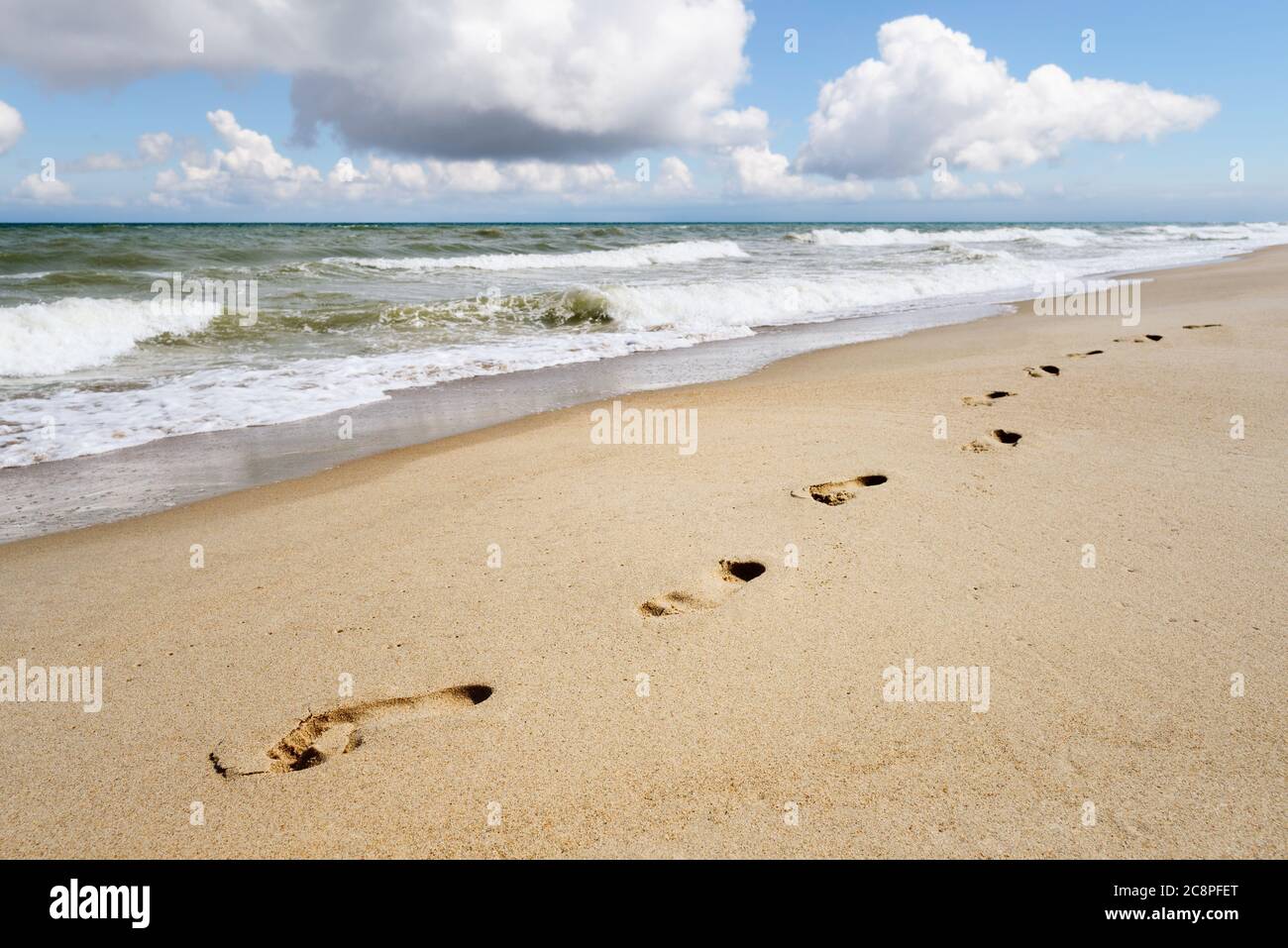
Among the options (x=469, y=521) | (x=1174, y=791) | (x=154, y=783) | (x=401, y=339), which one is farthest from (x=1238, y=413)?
(x=401, y=339)

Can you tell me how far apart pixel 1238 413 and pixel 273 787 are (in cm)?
589

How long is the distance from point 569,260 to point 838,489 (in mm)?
23520

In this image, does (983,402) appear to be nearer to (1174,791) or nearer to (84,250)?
(1174,791)

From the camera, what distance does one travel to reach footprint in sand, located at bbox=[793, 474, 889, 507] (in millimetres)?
3896
